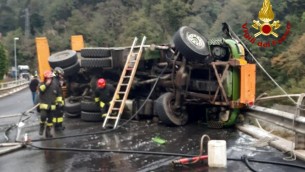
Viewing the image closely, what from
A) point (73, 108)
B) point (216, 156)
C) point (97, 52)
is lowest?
point (216, 156)

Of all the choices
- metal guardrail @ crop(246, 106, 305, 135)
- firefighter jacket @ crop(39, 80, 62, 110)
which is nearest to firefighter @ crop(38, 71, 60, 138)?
firefighter jacket @ crop(39, 80, 62, 110)

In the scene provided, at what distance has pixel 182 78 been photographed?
10.1m

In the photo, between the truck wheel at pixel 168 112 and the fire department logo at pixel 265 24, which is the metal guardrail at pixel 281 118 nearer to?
the truck wheel at pixel 168 112

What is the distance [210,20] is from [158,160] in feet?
232

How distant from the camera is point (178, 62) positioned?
33.7ft

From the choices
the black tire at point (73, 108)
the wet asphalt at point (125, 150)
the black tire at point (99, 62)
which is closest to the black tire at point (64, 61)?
the black tire at point (99, 62)

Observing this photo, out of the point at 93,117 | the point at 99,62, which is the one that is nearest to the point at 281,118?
the point at 93,117

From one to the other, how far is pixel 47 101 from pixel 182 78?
3009mm

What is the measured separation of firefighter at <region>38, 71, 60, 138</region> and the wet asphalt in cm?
28

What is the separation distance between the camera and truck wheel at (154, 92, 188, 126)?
9.87 m

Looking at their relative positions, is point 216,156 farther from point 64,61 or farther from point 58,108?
point 64,61

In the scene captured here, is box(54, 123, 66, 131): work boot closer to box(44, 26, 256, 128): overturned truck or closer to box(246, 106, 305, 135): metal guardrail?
box(44, 26, 256, 128): overturned truck

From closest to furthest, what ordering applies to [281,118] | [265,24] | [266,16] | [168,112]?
1. [281,118]
2. [168,112]
3. [266,16]
4. [265,24]

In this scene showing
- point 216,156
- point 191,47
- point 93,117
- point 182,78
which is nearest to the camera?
point 216,156
